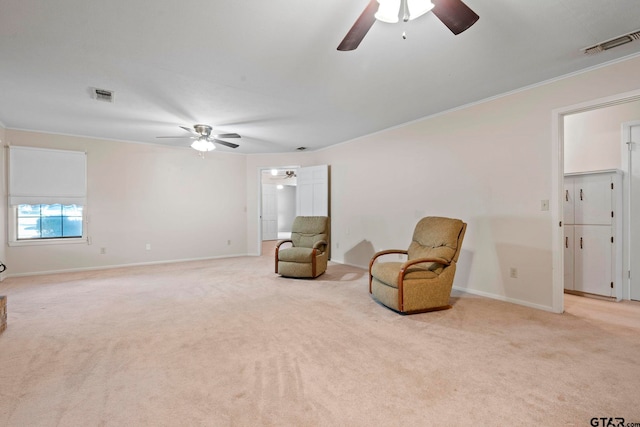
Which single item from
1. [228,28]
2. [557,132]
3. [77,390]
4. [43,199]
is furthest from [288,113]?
[43,199]

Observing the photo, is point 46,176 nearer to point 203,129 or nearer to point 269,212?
point 203,129

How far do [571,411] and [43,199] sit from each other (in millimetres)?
7011

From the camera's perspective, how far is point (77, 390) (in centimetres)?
176

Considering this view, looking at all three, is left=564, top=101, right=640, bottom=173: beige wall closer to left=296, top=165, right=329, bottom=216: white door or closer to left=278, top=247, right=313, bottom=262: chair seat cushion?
left=278, top=247, right=313, bottom=262: chair seat cushion

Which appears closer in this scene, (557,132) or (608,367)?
(608,367)

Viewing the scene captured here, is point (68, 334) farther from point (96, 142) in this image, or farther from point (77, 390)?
point (96, 142)

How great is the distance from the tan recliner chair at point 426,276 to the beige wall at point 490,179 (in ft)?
2.35

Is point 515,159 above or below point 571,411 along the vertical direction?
above

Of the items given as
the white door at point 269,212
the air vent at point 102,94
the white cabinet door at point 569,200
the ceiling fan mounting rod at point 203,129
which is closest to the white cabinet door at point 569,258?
the white cabinet door at point 569,200

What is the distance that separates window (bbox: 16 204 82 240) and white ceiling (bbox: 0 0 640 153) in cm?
157

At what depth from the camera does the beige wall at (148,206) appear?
5164mm

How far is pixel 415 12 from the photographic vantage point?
165cm

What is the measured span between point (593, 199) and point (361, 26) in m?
3.92

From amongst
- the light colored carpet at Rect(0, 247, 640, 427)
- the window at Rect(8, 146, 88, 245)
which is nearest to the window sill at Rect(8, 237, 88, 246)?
the window at Rect(8, 146, 88, 245)
